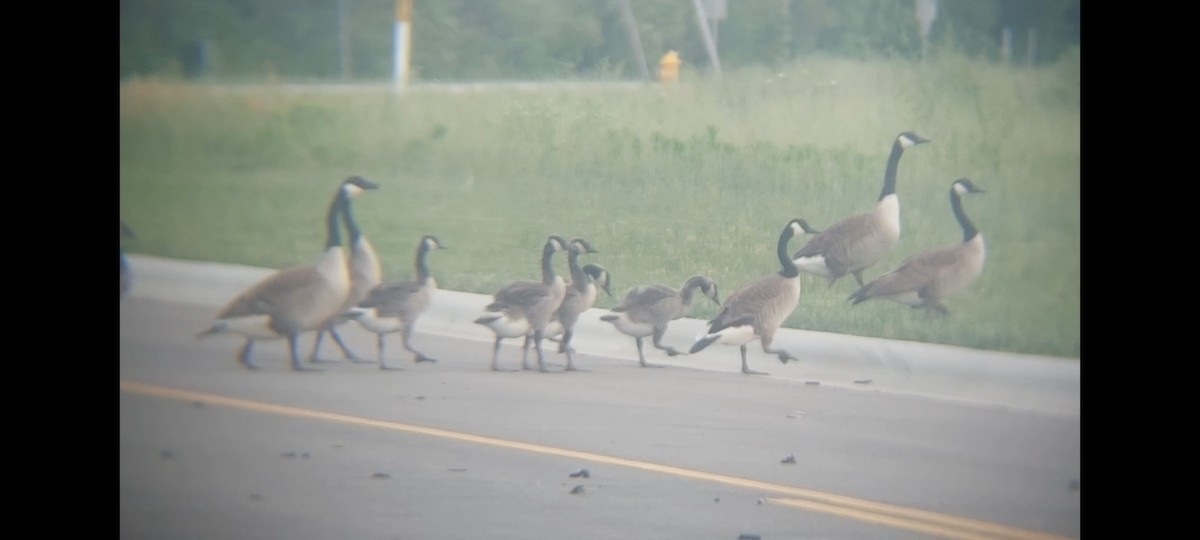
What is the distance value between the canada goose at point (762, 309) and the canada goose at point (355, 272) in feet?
3.84

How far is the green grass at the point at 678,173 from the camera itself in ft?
19.5

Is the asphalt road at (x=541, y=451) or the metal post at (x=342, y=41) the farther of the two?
the metal post at (x=342, y=41)

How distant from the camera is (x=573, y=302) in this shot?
6137 millimetres

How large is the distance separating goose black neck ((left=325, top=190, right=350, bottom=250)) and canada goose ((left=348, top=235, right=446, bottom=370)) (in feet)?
0.71

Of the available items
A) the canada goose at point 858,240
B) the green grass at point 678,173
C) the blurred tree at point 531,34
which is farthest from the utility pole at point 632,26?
the canada goose at point 858,240

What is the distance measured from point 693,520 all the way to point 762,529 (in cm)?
23

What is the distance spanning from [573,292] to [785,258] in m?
0.78

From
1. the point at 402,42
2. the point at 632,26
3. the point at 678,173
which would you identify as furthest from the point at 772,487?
the point at 402,42

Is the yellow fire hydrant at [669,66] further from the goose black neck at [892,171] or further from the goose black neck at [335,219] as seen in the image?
the goose black neck at [335,219]

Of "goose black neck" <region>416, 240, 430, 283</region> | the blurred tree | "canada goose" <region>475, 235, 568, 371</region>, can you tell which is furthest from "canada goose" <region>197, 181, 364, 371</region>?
the blurred tree

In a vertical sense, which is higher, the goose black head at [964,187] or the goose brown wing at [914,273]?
the goose black head at [964,187]

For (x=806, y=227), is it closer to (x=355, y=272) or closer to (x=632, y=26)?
(x=632, y=26)

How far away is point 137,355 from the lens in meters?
5.87
